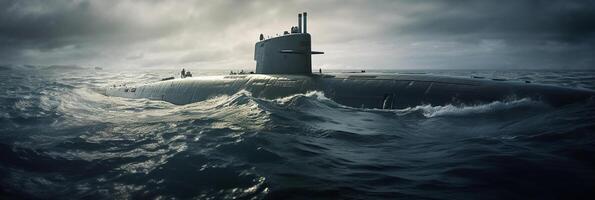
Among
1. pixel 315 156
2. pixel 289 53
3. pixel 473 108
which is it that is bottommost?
pixel 315 156

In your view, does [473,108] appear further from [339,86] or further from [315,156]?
[315,156]

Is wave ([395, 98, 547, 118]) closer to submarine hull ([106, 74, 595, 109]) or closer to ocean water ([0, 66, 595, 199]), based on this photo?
ocean water ([0, 66, 595, 199])

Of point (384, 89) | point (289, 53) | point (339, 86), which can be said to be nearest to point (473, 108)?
point (384, 89)

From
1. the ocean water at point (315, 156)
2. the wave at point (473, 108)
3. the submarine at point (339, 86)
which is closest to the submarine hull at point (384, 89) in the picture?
the submarine at point (339, 86)

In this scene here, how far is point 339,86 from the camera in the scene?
16656 millimetres

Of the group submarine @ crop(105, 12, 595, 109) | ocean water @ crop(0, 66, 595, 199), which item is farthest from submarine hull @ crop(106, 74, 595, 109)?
ocean water @ crop(0, 66, 595, 199)

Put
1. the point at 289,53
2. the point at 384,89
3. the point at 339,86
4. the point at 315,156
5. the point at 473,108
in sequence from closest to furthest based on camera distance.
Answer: the point at 315,156 < the point at 473,108 < the point at 384,89 < the point at 339,86 < the point at 289,53

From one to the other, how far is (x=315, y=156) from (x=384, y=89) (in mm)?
8178

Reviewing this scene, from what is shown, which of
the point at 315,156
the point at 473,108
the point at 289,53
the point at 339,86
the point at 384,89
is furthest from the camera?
the point at 289,53

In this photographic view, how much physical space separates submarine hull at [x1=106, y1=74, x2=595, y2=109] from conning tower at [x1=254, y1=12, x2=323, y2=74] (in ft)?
3.76

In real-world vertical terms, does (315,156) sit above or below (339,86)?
below

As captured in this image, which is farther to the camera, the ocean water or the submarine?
the submarine

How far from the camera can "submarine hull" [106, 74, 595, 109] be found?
12461 millimetres

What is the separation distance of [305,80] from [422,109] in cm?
625
